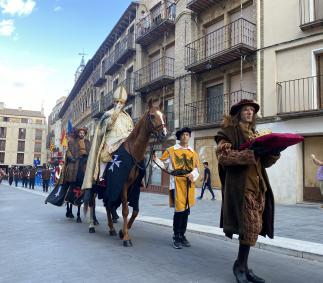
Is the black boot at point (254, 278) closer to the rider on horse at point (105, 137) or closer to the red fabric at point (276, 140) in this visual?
the red fabric at point (276, 140)

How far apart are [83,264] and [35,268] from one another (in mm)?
582

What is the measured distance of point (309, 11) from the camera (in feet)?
45.4

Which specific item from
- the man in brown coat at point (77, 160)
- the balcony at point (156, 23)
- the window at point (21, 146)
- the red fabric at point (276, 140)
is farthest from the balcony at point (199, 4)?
the window at point (21, 146)

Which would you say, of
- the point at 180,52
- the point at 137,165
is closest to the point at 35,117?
the point at 180,52

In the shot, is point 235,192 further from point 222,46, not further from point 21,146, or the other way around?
point 21,146

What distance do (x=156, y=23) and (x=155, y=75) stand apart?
10.9 ft

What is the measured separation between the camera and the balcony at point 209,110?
17.2m

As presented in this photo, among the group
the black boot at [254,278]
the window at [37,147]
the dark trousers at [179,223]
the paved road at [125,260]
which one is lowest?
the paved road at [125,260]

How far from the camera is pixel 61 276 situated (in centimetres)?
417

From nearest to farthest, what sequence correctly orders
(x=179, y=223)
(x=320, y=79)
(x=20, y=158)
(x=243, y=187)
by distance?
(x=243, y=187), (x=179, y=223), (x=320, y=79), (x=20, y=158)

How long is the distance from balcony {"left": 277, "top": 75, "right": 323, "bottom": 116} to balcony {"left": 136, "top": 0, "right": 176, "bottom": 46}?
31.9 feet

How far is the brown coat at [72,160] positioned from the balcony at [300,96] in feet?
27.5

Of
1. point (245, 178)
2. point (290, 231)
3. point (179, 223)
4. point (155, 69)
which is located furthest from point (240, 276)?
point (155, 69)

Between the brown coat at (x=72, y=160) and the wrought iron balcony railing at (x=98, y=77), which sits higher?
the wrought iron balcony railing at (x=98, y=77)
